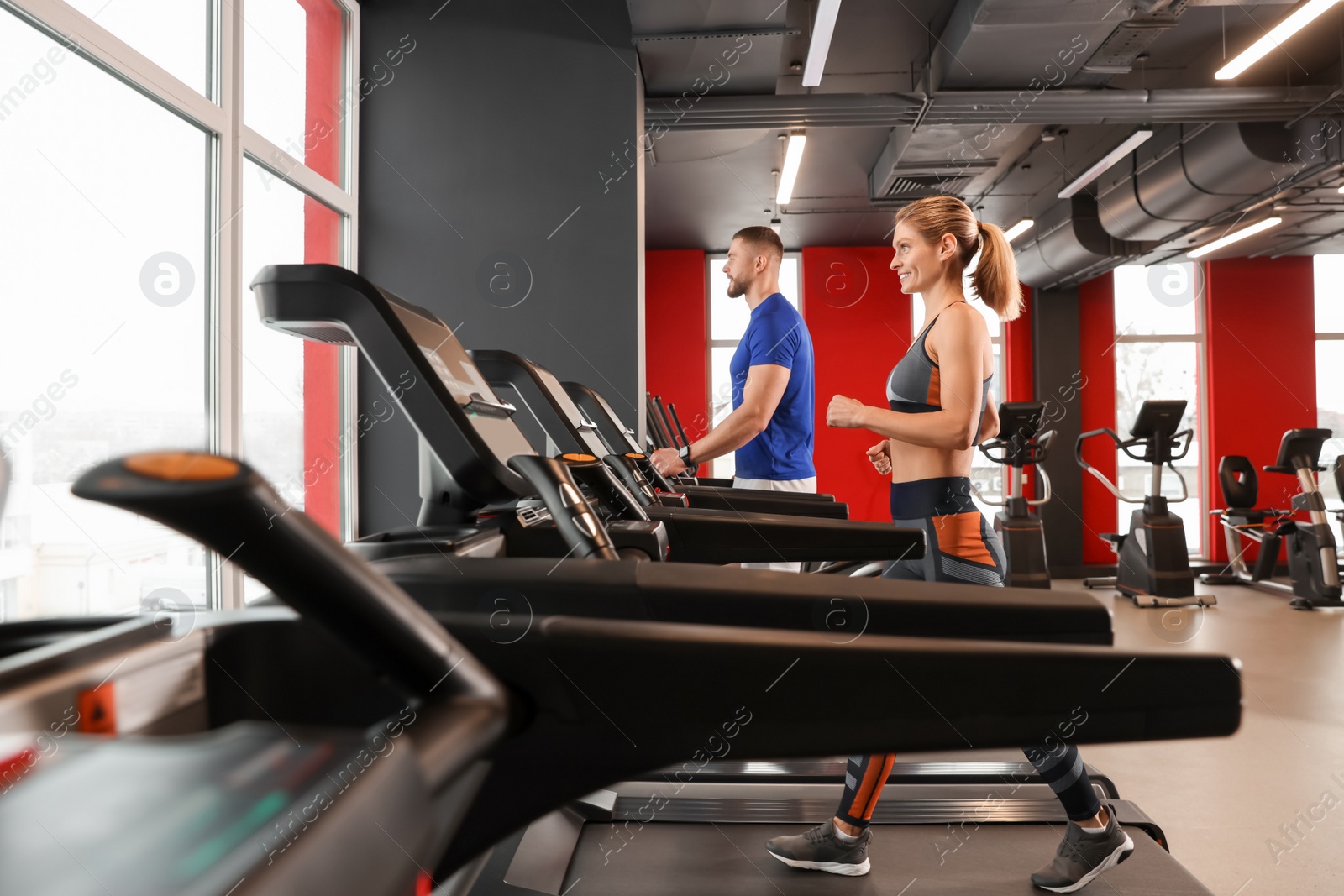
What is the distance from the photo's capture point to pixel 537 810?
1.93ft

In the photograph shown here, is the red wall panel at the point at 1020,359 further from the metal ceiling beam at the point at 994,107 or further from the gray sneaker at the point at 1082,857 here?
the gray sneaker at the point at 1082,857

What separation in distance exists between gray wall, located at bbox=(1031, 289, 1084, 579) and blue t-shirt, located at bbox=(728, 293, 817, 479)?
6.09 meters

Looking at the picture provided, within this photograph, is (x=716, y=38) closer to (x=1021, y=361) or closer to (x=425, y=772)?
(x=425, y=772)

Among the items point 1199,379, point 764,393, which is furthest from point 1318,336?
point 764,393

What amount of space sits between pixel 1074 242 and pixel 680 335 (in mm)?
3788

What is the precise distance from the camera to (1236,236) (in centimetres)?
679

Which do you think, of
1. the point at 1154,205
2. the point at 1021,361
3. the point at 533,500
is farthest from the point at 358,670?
the point at 1021,361

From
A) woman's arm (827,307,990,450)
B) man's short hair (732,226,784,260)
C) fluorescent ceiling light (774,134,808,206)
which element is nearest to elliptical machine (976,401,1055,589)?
fluorescent ceiling light (774,134,808,206)

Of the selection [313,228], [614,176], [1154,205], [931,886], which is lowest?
[931,886]

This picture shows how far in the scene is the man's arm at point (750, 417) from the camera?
291 centimetres

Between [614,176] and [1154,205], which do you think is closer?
[614,176]

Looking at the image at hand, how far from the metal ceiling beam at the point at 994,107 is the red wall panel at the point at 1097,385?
3786mm

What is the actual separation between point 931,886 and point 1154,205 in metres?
5.44

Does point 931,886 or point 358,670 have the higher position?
point 358,670
